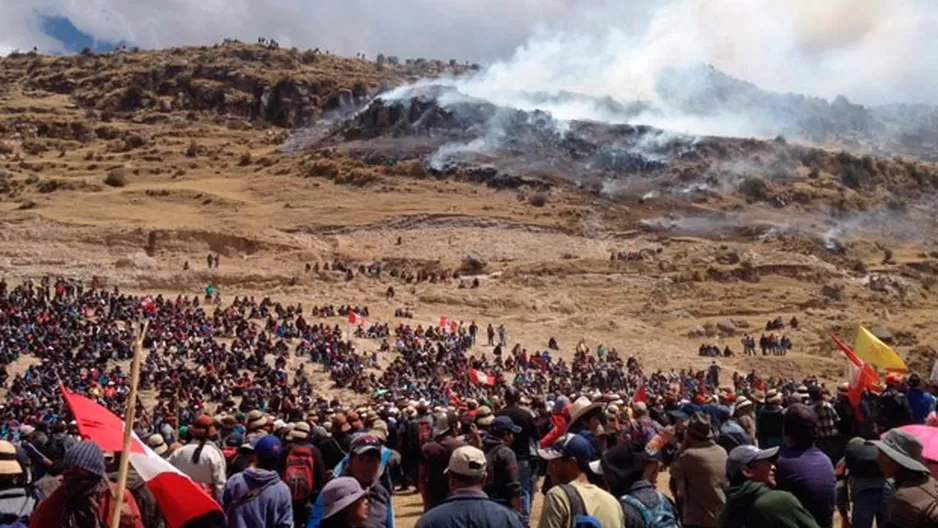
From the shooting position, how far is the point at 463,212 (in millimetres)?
70438

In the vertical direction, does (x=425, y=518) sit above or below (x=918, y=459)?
below

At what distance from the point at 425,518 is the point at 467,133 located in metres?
91.1

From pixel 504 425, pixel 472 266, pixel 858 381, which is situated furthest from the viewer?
pixel 472 266

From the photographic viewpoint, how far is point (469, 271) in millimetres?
56844

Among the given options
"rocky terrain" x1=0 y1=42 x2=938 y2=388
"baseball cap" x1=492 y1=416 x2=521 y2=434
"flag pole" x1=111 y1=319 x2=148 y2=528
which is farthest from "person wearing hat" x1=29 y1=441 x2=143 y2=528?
"rocky terrain" x1=0 y1=42 x2=938 y2=388

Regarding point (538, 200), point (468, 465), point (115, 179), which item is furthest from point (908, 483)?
point (115, 179)

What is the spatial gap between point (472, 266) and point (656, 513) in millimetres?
52280

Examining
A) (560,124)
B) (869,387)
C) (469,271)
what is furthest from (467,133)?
(869,387)

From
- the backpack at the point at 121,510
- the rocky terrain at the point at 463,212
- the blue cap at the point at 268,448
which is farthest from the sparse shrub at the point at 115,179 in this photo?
the backpack at the point at 121,510

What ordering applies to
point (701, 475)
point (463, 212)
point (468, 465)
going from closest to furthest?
point (468, 465)
point (701, 475)
point (463, 212)

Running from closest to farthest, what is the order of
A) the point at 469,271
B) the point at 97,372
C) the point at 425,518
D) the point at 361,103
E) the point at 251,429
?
the point at 425,518 → the point at 251,429 → the point at 97,372 → the point at 469,271 → the point at 361,103

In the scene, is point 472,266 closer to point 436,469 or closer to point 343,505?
point 436,469

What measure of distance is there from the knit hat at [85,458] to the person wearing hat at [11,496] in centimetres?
63

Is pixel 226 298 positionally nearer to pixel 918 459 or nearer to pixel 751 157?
pixel 918 459
